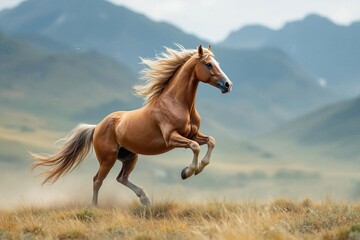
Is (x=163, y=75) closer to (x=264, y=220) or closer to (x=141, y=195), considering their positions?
(x=141, y=195)

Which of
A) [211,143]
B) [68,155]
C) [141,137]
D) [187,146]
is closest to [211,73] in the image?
[211,143]

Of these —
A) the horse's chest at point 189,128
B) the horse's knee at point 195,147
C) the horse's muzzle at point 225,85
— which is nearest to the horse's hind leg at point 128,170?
the horse's chest at point 189,128

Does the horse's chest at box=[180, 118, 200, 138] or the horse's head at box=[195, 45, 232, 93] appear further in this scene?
the horse's chest at box=[180, 118, 200, 138]

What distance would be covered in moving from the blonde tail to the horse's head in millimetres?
3129

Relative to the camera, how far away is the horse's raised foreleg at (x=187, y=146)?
401 inches

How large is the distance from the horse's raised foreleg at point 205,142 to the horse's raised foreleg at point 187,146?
0.42 feet

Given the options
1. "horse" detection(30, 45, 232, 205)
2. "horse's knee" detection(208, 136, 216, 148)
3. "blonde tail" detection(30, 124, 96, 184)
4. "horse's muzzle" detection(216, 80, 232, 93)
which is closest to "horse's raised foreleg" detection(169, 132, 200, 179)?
"horse" detection(30, 45, 232, 205)

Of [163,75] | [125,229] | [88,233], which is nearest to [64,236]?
[88,233]

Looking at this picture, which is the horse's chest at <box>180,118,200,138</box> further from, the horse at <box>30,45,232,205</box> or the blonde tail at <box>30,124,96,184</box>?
the blonde tail at <box>30,124,96,184</box>

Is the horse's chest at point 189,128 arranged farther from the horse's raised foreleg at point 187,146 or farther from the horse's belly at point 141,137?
the horse's belly at point 141,137

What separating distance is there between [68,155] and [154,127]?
2.73 m

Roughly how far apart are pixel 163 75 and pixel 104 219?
2783 millimetres

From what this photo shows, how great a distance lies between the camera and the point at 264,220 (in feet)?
29.9

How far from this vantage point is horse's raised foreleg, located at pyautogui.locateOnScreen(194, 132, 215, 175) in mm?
10406
